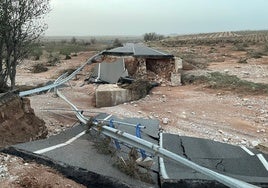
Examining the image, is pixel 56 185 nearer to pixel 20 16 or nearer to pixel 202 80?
pixel 20 16

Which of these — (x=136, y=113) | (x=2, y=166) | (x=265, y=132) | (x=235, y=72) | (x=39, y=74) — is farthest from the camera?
(x=39, y=74)

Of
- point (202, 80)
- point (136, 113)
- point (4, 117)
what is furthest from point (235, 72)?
point (4, 117)

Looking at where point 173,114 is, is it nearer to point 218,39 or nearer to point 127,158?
point 127,158

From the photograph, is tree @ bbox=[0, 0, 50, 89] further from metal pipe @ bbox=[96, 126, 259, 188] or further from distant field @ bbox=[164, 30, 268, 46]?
distant field @ bbox=[164, 30, 268, 46]

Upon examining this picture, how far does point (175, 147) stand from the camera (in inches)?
370

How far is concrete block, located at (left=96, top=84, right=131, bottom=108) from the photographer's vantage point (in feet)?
50.8

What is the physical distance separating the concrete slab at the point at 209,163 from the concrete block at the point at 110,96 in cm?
546

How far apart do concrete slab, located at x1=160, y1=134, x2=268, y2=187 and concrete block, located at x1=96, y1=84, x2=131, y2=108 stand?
215 inches

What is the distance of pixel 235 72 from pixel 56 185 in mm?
21600

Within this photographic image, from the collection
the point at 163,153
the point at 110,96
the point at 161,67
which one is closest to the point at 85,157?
the point at 163,153

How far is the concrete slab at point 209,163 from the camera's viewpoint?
277 inches

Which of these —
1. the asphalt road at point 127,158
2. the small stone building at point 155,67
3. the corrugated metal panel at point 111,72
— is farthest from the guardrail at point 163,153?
the small stone building at point 155,67

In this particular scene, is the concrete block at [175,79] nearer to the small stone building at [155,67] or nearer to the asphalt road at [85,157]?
the small stone building at [155,67]

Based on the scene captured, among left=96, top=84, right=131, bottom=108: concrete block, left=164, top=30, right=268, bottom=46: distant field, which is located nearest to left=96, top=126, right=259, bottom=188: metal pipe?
left=96, top=84, right=131, bottom=108: concrete block
